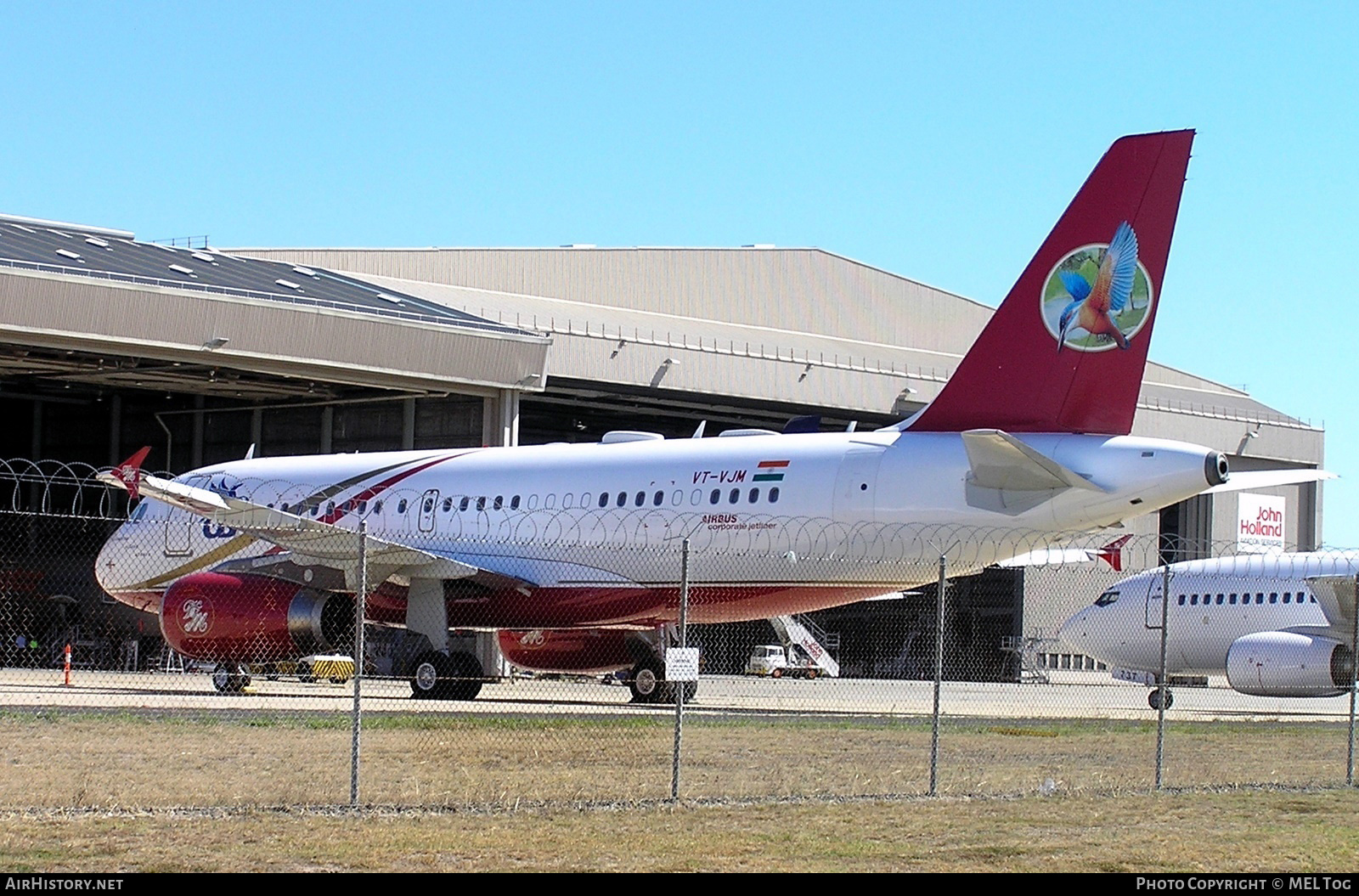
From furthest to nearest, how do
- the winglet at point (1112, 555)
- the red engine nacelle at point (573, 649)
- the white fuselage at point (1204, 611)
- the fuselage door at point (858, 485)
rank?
the white fuselage at point (1204, 611), the winglet at point (1112, 555), the red engine nacelle at point (573, 649), the fuselage door at point (858, 485)

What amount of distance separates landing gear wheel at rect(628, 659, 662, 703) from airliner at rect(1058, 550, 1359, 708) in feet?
27.9

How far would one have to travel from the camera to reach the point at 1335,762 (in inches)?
770

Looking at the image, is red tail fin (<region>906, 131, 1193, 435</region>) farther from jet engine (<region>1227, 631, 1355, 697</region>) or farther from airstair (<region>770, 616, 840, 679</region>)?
jet engine (<region>1227, 631, 1355, 697</region>)

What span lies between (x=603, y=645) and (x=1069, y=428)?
8258mm

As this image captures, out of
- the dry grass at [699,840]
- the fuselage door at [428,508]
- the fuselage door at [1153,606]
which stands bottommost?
the dry grass at [699,840]

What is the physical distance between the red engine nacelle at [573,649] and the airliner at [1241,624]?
8.90 m

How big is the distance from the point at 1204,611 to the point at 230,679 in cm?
1758

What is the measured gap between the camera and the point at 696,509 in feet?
86.2

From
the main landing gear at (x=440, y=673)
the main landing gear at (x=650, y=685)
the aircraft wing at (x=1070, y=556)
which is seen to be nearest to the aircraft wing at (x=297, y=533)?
the main landing gear at (x=440, y=673)

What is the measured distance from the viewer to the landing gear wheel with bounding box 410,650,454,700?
2636cm

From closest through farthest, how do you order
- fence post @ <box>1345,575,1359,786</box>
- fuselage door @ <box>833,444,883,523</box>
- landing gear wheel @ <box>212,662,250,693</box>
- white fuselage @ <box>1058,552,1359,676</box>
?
fence post @ <box>1345,575,1359,786</box>, fuselage door @ <box>833,444,883,523</box>, landing gear wheel @ <box>212,662,250,693</box>, white fuselage @ <box>1058,552,1359,676</box>

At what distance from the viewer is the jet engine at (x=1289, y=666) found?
100 ft

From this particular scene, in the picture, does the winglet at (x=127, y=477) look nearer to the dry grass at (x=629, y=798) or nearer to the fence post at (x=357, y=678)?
the dry grass at (x=629, y=798)

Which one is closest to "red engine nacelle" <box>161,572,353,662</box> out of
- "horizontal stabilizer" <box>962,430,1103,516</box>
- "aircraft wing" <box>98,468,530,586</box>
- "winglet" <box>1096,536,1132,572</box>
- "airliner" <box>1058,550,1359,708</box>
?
"aircraft wing" <box>98,468,530,586</box>
